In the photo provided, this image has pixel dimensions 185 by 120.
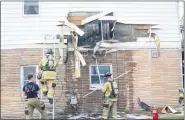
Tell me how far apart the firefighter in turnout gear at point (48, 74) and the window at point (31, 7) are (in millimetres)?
2373

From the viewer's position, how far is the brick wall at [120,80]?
16625mm

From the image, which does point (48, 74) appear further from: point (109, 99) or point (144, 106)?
point (144, 106)

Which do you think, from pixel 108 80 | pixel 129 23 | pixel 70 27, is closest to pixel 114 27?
pixel 129 23

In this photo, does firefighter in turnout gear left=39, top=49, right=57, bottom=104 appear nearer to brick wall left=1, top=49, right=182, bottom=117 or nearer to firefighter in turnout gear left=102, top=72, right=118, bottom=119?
brick wall left=1, top=49, right=182, bottom=117


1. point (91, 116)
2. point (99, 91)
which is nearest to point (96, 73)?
point (99, 91)

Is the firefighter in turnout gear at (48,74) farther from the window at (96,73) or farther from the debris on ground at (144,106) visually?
the debris on ground at (144,106)

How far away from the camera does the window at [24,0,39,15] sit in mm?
17172

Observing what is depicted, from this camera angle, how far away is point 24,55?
1686 centimetres

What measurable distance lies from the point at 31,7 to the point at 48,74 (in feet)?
11.1

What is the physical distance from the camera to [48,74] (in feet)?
50.1

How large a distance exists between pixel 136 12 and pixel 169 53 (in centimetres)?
205

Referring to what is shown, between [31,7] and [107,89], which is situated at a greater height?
[31,7]

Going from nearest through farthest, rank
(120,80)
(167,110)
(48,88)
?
(48,88), (167,110), (120,80)

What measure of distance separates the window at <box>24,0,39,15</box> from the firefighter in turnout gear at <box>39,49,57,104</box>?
2373 mm
